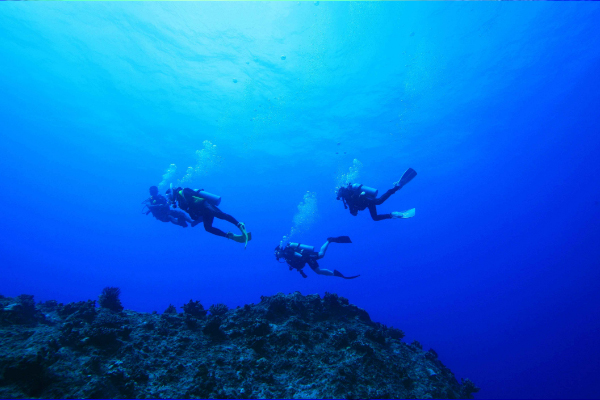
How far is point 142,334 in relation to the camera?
5098mm

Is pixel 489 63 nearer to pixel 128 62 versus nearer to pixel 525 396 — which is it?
pixel 128 62

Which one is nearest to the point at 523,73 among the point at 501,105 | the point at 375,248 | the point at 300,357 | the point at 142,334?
the point at 501,105

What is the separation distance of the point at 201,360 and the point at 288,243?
6.92 meters

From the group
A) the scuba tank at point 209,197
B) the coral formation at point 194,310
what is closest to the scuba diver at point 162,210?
the scuba tank at point 209,197

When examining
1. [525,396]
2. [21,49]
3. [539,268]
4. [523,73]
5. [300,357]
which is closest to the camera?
[300,357]

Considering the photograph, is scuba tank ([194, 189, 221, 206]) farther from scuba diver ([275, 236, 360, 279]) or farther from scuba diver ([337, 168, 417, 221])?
scuba diver ([337, 168, 417, 221])

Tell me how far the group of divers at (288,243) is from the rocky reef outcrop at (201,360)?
2.99 meters

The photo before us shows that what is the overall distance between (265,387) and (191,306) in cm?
366

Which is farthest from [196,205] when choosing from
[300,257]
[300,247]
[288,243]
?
[300,257]

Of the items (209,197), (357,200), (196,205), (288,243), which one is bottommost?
(196,205)

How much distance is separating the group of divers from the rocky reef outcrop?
299 centimetres

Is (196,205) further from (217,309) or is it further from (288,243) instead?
(288,243)

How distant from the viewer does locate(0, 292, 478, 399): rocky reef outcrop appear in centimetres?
361

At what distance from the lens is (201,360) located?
177 inches
